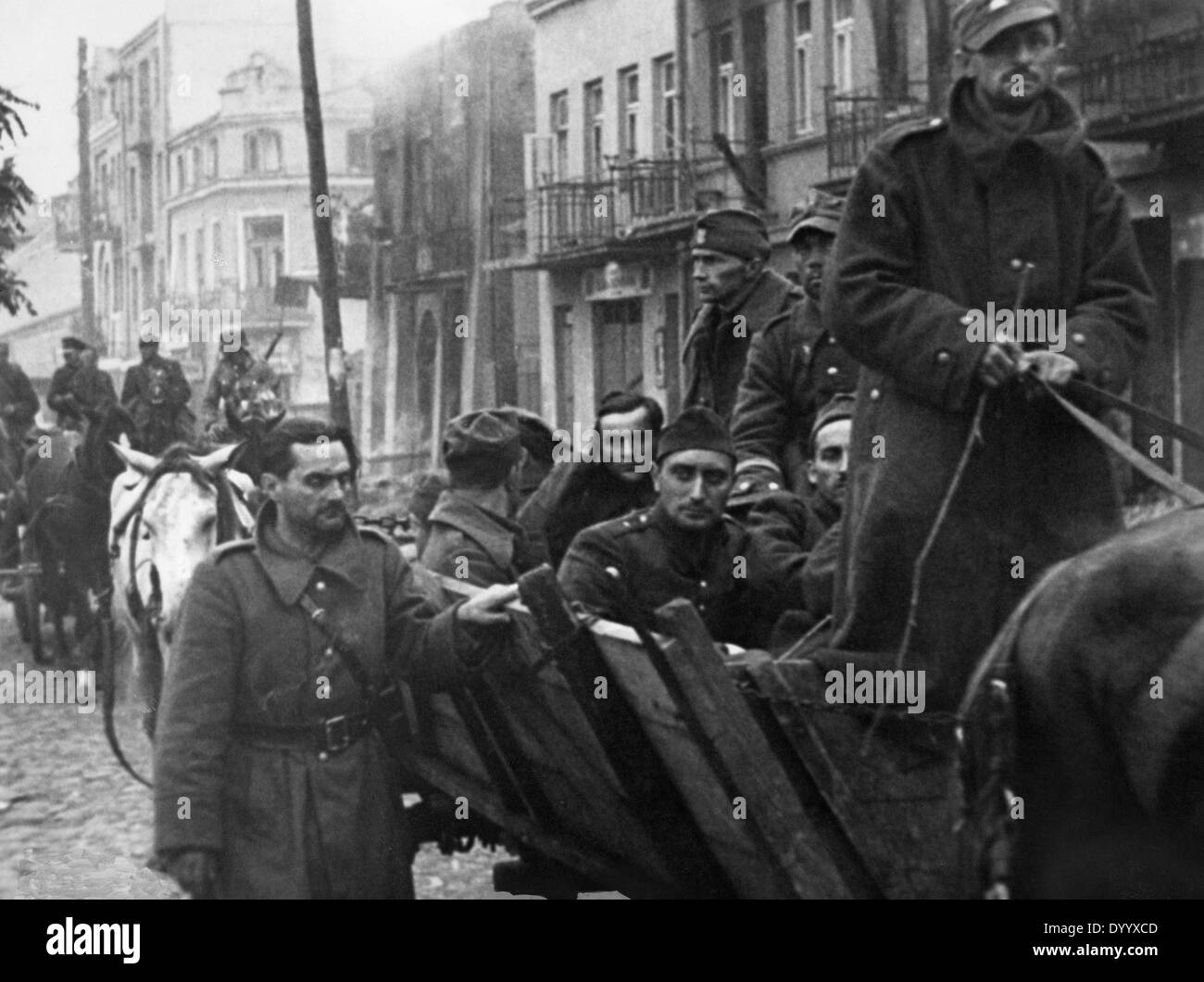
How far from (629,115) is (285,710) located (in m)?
24.7

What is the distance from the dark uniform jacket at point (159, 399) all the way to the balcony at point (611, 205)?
11.0 metres

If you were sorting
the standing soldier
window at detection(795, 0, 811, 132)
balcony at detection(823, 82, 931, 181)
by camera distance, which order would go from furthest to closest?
window at detection(795, 0, 811, 132)
balcony at detection(823, 82, 931, 181)
the standing soldier

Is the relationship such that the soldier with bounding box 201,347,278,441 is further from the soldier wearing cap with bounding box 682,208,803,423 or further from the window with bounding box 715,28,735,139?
the window with bounding box 715,28,735,139

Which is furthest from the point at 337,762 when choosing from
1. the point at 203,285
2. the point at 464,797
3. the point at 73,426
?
the point at 203,285

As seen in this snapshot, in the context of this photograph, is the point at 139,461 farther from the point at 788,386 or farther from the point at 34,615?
the point at 34,615

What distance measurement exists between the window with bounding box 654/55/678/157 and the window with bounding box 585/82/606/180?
1682 mm

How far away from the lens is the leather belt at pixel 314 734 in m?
5.34

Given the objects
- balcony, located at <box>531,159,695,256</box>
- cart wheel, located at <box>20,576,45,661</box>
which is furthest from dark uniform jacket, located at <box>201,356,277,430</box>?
balcony, located at <box>531,159,695,256</box>

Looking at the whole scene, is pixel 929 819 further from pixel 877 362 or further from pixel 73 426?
pixel 73 426

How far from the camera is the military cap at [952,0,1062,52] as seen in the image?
4469 mm

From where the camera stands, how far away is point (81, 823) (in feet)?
30.5

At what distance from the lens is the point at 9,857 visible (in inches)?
332
